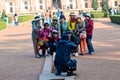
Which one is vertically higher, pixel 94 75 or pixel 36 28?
pixel 36 28

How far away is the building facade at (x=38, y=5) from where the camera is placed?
61306 millimetres

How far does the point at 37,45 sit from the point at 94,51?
6.72 ft

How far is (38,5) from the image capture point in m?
62.2

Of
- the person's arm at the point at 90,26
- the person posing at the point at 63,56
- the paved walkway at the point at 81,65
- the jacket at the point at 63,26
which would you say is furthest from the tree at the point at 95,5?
the person posing at the point at 63,56

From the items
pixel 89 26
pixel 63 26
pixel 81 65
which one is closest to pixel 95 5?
pixel 89 26

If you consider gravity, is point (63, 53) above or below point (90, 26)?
below

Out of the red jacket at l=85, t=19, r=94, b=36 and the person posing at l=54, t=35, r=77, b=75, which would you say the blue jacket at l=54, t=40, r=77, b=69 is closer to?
the person posing at l=54, t=35, r=77, b=75

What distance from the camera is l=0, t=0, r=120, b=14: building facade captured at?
201 ft

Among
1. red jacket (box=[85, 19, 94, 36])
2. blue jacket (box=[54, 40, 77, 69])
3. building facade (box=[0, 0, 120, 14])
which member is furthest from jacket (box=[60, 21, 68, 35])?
building facade (box=[0, 0, 120, 14])

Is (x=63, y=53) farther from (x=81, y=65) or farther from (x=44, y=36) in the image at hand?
(x=44, y=36)

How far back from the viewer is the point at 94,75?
10070 mm

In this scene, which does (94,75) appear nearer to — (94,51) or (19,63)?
(19,63)

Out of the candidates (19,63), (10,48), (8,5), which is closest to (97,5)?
(8,5)

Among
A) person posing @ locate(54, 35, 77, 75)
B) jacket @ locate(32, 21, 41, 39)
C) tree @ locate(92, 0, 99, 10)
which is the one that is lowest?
person posing @ locate(54, 35, 77, 75)
